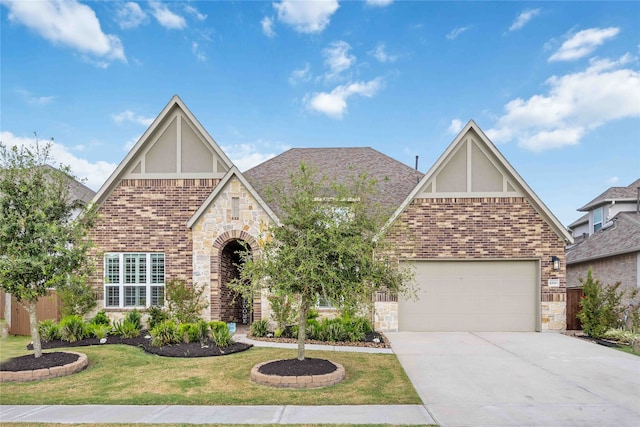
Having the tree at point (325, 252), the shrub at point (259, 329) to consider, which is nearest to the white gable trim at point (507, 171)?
the shrub at point (259, 329)

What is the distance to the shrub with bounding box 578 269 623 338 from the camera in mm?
12781

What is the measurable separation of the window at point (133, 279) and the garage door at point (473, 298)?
28.3ft

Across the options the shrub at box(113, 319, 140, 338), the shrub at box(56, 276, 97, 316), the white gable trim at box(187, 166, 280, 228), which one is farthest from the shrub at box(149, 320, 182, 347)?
the white gable trim at box(187, 166, 280, 228)

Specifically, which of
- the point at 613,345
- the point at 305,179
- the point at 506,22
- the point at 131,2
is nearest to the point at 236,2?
the point at 131,2

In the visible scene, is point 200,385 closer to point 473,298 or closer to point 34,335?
point 34,335

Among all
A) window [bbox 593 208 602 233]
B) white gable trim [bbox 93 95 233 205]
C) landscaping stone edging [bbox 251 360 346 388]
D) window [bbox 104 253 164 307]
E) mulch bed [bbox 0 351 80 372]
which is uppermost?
white gable trim [bbox 93 95 233 205]

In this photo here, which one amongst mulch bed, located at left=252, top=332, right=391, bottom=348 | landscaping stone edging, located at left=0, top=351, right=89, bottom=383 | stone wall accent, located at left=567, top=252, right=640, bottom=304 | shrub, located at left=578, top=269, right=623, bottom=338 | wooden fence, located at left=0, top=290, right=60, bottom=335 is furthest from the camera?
stone wall accent, located at left=567, top=252, right=640, bottom=304

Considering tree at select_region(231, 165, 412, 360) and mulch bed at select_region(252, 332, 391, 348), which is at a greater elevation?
tree at select_region(231, 165, 412, 360)

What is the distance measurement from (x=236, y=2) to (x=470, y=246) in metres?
11.3

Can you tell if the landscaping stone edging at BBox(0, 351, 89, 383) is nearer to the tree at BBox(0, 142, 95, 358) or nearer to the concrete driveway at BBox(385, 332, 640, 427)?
the tree at BBox(0, 142, 95, 358)

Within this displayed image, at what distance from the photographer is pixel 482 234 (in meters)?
14.0

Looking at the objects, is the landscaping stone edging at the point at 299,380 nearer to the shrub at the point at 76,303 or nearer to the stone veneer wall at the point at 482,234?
the stone veneer wall at the point at 482,234

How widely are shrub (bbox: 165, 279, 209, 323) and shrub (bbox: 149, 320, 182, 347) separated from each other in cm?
163

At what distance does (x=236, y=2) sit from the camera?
1270cm
